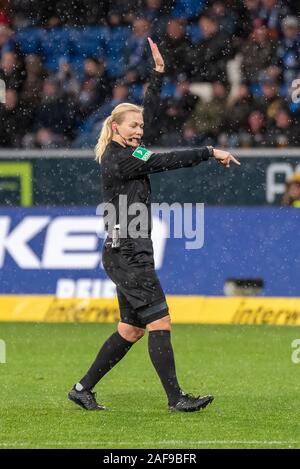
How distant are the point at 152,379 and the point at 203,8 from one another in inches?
322

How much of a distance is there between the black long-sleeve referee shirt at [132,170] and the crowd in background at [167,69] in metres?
7.37

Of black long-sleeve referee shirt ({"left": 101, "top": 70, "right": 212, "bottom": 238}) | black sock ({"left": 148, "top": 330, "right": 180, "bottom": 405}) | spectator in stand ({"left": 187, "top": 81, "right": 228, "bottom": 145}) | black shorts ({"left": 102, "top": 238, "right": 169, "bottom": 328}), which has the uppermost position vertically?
spectator in stand ({"left": 187, "top": 81, "right": 228, "bottom": 145})

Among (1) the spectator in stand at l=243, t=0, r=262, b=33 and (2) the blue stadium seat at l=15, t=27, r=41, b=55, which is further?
(2) the blue stadium seat at l=15, t=27, r=41, b=55

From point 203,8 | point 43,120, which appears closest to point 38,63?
point 43,120

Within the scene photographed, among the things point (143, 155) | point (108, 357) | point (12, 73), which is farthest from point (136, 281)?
point (12, 73)

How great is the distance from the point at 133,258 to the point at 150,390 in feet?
4.98

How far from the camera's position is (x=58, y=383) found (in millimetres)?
10422

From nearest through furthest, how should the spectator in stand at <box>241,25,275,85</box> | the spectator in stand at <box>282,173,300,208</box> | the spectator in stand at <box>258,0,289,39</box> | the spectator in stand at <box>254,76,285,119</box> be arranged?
the spectator in stand at <box>282,173,300,208</box>
the spectator in stand at <box>254,76,285,119</box>
the spectator in stand at <box>241,25,275,85</box>
the spectator in stand at <box>258,0,289,39</box>

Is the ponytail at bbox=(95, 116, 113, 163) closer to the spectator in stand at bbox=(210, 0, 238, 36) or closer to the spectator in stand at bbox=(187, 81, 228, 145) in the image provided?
the spectator in stand at bbox=(187, 81, 228, 145)

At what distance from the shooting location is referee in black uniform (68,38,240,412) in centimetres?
A: 876

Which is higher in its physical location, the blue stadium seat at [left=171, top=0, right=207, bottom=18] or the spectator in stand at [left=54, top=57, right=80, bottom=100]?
the blue stadium seat at [left=171, top=0, right=207, bottom=18]

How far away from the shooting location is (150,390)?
10.0 metres

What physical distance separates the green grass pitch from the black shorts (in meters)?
0.66

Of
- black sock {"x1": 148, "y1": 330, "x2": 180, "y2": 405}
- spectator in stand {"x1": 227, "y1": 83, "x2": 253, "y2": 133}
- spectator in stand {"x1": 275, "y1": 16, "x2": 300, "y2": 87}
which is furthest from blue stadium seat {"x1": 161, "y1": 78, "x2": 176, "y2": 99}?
black sock {"x1": 148, "y1": 330, "x2": 180, "y2": 405}
